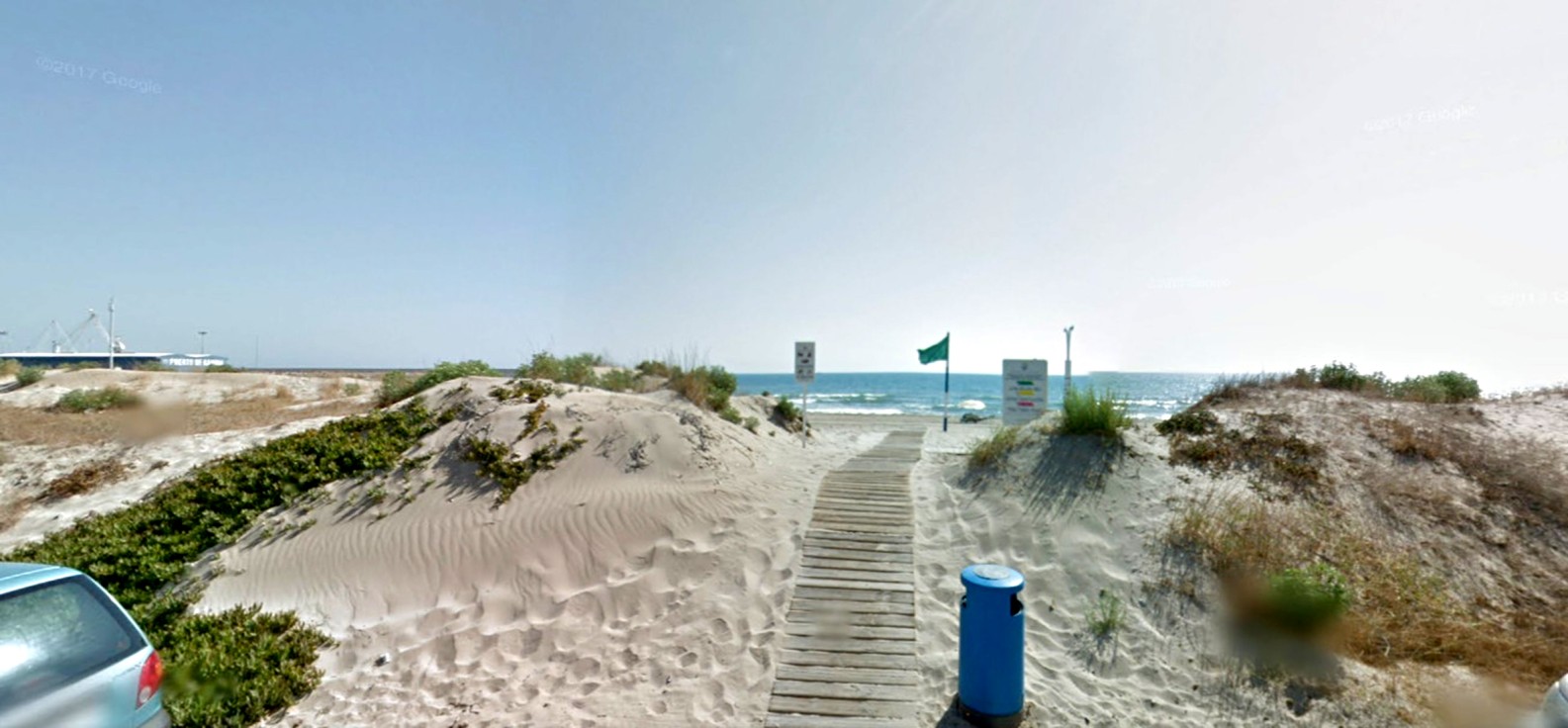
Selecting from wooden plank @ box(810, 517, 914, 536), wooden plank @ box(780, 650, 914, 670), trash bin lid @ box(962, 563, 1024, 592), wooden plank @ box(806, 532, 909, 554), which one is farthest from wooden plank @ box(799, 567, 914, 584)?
trash bin lid @ box(962, 563, 1024, 592)

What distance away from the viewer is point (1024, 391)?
13336mm

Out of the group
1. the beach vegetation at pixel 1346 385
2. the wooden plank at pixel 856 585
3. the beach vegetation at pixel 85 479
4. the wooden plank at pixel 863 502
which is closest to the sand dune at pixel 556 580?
the wooden plank at pixel 856 585

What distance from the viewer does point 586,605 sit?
668 centimetres

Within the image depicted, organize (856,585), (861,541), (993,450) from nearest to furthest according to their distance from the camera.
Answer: (856,585), (861,541), (993,450)

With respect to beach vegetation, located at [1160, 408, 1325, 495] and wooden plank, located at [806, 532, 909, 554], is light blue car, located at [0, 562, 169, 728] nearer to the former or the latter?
wooden plank, located at [806, 532, 909, 554]

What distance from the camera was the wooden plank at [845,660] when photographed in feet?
18.0

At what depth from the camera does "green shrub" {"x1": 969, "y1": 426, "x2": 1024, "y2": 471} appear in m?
A: 10.1

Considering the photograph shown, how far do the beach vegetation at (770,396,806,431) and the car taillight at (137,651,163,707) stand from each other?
13253 mm

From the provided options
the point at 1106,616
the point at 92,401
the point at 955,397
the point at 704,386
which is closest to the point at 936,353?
the point at 704,386

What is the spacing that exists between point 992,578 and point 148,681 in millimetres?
5312

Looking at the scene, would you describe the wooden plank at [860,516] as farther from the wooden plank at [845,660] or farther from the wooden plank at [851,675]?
the wooden plank at [851,675]

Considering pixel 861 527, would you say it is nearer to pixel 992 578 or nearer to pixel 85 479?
pixel 992 578

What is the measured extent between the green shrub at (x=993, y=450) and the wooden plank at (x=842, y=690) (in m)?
5.49

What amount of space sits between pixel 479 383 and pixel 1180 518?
1258 cm
